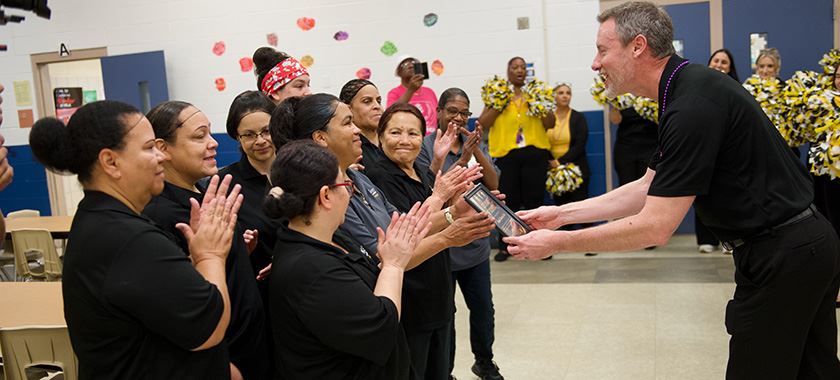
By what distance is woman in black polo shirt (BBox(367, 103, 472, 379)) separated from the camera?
2553 millimetres

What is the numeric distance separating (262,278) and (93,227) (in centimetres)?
77

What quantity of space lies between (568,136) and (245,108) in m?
4.42

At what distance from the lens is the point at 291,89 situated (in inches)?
130

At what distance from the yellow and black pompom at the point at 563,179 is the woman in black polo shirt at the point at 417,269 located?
331cm

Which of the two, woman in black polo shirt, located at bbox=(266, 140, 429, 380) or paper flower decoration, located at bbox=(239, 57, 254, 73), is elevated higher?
paper flower decoration, located at bbox=(239, 57, 254, 73)

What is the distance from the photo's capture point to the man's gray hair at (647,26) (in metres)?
2.22

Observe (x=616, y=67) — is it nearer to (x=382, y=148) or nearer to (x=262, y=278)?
(x=382, y=148)

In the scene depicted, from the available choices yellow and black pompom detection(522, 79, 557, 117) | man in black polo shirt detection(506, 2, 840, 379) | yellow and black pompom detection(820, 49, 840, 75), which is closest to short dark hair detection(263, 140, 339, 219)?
man in black polo shirt detection(506, 2, 840, 379)

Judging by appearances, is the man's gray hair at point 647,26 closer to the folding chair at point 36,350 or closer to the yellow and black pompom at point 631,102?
the folding chair at point 36,350

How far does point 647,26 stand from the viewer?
7.28 feet

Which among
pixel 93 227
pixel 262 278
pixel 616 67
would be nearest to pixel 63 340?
pixel 262 278

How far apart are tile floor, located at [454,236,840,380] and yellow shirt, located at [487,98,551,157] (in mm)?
1039

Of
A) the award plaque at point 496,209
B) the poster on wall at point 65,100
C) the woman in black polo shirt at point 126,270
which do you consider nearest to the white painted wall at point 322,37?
the poster on wall at point 65,100

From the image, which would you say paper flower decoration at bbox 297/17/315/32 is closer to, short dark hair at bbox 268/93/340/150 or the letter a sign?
the letter a sign
